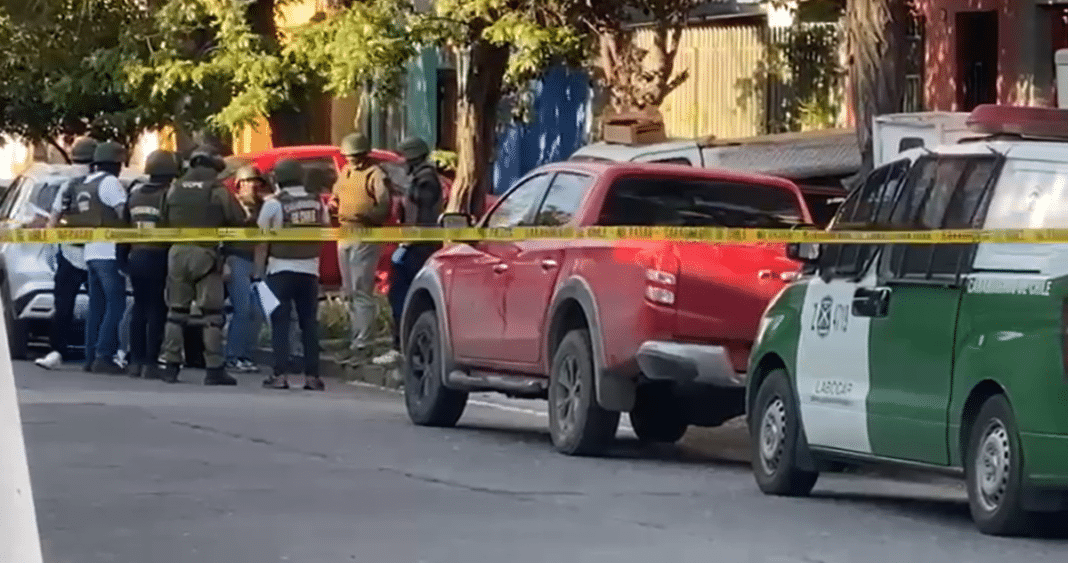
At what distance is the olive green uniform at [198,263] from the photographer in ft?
69.1

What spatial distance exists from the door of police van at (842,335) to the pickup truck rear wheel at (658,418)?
294cm

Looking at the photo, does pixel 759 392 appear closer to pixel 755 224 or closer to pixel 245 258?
pixel 755 224

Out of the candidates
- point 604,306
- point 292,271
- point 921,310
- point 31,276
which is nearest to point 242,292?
point 292,271

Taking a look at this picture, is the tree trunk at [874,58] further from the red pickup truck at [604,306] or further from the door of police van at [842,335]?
the door of police van at [842,335]

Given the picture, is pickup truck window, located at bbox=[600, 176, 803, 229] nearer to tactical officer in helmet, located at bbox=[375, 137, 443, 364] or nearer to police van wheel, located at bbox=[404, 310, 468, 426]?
police van wheel, located at bbox=[404, 310, 468, 426]

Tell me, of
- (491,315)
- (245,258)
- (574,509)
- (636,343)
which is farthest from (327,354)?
(574,509)

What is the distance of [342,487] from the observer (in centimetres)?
1346

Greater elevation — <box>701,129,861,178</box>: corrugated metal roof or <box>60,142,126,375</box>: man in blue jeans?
<box>701,129,861,178</box>: corrugated metal roof

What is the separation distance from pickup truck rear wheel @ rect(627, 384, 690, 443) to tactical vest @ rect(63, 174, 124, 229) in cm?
681

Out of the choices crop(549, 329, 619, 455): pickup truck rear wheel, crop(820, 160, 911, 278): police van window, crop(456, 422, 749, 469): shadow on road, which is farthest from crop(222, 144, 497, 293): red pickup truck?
crop(820, 160, 911, 278): police van window

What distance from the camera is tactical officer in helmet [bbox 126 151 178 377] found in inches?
848

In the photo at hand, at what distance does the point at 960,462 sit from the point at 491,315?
5195mm

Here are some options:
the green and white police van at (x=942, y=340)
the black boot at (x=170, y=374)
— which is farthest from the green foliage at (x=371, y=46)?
the green and white police van at (x=942, y=340)

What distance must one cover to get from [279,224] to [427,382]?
3.90 m
